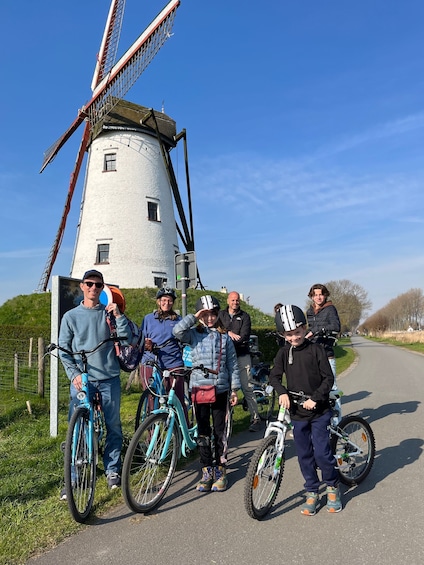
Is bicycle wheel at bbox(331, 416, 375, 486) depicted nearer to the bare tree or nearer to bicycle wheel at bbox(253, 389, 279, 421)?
bicycle wheel at bbox(253, 389, 279, 421)

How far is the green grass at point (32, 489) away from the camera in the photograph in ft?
10.9

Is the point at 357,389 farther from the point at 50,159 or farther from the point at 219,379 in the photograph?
the point at 50,159

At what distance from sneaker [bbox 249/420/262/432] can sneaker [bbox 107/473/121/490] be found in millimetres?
2862

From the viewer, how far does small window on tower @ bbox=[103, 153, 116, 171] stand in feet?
87.9

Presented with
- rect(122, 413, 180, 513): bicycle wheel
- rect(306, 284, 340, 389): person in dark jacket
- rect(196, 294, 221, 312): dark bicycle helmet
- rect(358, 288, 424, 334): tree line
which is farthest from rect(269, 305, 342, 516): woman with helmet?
rect(358, 288, 424, 334): tree line

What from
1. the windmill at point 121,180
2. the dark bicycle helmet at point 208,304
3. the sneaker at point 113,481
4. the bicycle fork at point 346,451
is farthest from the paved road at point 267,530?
the windmill at point 121,180

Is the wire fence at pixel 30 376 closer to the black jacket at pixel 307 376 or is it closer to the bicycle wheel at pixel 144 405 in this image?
the bicycle wheel at pixel 144 405

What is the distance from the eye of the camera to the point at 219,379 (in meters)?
4.43

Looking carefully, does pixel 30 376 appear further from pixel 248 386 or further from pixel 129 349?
pixel 129 349

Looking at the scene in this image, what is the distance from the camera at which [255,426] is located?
22.3ft

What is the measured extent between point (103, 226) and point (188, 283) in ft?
57.9

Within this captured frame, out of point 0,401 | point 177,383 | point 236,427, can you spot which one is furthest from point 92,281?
point 0,401

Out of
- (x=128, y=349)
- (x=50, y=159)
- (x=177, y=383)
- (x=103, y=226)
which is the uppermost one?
(x=50, y=159)

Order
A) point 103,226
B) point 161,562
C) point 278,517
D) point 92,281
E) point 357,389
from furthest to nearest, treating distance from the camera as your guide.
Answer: point 103,226
point 357,389
point 92,281
point 278,517
point 161,562
